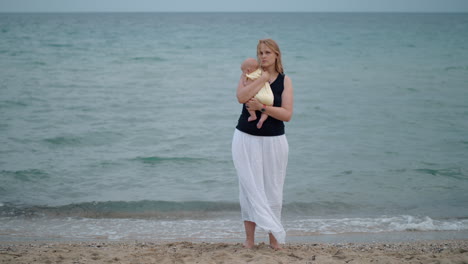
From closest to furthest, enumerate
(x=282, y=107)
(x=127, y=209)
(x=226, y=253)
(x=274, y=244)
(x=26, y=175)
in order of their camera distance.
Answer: (x=282, y=107) < (x=226, y=253) < (x=274, y=244) < (x=127, y=209) < (x=26, y=175)

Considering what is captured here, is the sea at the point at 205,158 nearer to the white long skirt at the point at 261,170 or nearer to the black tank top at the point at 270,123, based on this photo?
the white long skirt at the point at 261,170

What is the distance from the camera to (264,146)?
452cm

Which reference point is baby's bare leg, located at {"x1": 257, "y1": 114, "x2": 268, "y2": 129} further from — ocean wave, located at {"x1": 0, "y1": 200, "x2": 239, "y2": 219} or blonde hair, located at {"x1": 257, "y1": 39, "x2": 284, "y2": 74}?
ocean wave, located at {"x1": 0, "y1": 200, "x2": 239, "y2": 219}

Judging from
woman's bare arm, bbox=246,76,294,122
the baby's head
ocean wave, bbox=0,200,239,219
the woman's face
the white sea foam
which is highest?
the woman's face

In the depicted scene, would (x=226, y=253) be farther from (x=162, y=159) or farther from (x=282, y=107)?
(x=162, y=159)

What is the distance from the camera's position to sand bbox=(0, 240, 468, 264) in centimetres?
471

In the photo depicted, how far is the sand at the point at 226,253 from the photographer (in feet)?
15.4

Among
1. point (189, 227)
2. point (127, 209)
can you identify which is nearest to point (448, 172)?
point (189, 227)

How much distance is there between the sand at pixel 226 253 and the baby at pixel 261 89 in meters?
1.28

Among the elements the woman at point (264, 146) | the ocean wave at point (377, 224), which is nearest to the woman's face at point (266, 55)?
the woman at point (264, 146)

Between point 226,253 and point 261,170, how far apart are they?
0.92 meters

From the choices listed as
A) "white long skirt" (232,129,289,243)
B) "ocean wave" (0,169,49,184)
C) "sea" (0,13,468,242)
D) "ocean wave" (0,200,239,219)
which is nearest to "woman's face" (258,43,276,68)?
"white long skirt" (232,129,289,243)

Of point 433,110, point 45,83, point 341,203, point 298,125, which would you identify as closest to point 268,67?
point 341,203

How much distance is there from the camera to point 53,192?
805cm
